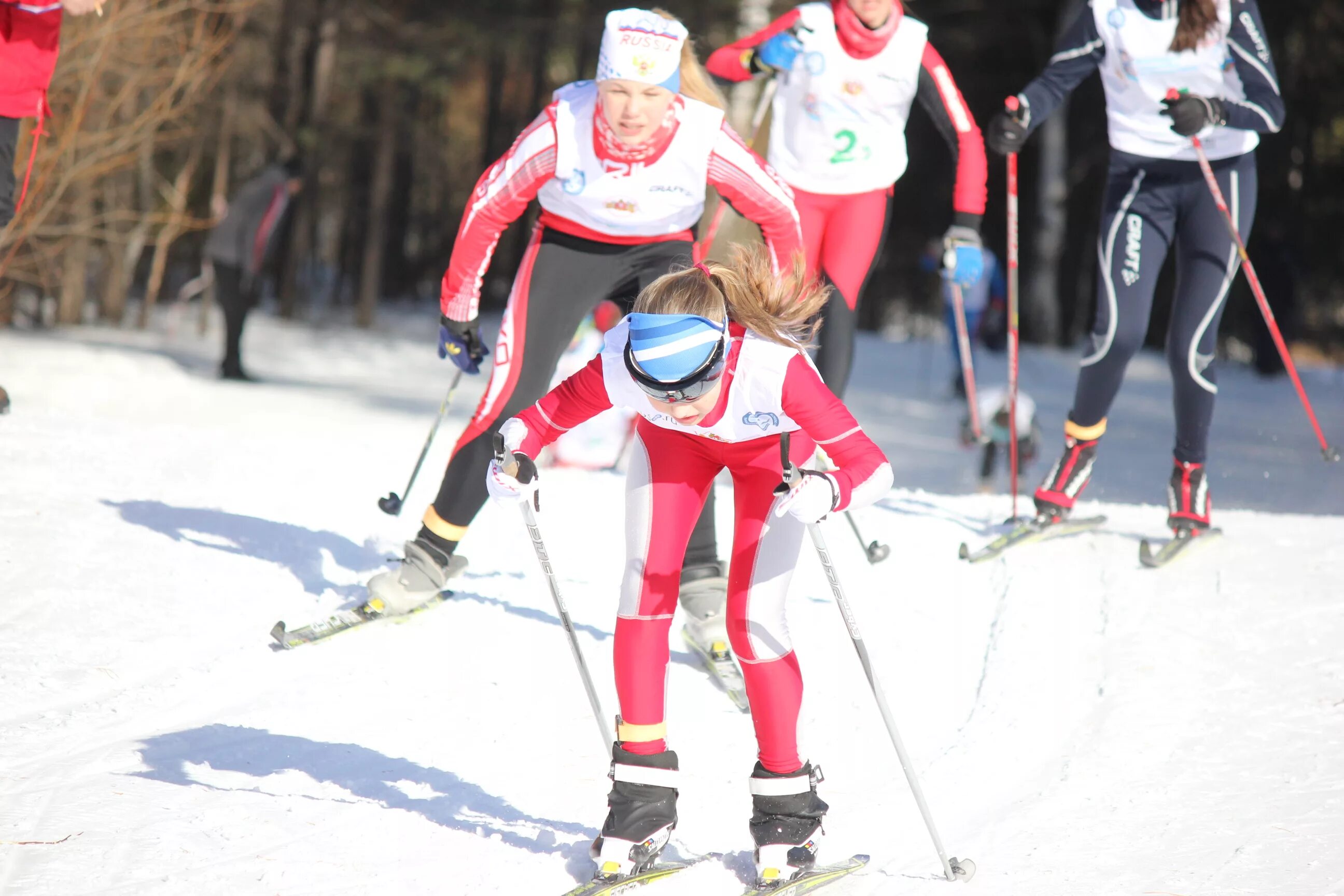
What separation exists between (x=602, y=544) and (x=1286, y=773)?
8.99ft

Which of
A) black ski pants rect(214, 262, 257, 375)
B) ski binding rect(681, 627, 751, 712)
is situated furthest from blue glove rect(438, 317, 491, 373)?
black ski pants rect(214, 262, 257, 375)

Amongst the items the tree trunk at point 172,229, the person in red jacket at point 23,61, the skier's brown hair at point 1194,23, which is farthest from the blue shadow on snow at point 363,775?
the tree trunk at point 172,229

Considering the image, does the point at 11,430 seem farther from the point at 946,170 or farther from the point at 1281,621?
the point at 946,170

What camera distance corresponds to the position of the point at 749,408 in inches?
112

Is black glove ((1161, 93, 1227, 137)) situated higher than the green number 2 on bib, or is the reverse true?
black glove ((1161, 93, 1227, 137))

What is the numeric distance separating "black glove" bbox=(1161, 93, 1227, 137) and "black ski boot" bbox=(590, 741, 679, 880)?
3294 millimetres

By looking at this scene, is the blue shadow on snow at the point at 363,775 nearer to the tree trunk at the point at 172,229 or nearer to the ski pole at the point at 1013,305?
the ski pole at the point at 1013,305

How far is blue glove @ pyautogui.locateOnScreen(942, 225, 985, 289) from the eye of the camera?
487 cm

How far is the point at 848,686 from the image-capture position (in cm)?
411

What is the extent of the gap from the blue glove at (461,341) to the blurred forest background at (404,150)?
4.22 metres

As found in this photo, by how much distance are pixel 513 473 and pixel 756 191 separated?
60.1 inches

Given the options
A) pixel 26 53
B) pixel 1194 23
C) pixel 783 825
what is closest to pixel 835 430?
pixel 783 825

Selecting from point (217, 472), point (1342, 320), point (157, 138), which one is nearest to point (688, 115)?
point (217, 472)

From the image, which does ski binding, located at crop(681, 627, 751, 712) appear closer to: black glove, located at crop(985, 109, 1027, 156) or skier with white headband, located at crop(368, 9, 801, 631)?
skier with white headband, located at crop(368, 9, 801, 631)
